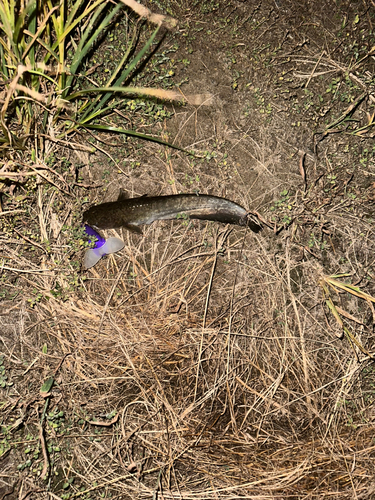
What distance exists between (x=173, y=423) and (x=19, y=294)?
1.78m

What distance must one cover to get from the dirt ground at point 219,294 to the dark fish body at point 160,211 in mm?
124

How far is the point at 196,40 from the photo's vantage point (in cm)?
365

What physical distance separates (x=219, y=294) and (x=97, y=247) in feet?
3.86

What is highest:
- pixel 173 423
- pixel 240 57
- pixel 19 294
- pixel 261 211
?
pixel 240 57

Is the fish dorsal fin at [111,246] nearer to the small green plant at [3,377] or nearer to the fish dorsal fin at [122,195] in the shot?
the fish dorsal fin at [122,195]

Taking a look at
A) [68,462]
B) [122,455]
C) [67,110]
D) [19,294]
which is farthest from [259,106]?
[68,462]

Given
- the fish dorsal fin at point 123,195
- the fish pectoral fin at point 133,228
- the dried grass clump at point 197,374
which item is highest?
the fish dorsal fin at point 123,195

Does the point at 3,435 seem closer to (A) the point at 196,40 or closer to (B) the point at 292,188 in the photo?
(B) the point at 292,188

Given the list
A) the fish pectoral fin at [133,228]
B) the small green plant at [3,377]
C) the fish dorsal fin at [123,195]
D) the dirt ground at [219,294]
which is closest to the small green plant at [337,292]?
the dirt ground at [219,294]

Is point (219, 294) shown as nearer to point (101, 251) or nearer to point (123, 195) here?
point (101, 251)

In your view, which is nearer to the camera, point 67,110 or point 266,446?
point 67,110

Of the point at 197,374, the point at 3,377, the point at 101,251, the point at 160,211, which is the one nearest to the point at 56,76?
the point at 160,211

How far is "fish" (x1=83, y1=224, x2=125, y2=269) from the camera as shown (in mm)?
3393

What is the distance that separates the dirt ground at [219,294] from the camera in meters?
3.45
